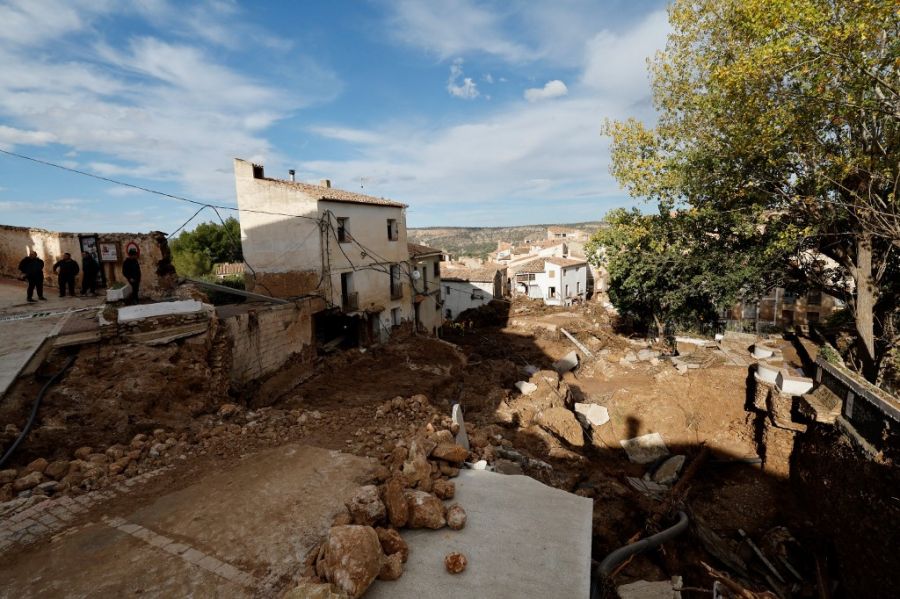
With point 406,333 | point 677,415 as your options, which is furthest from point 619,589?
point 406,333

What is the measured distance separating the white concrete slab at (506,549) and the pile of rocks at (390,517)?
4.5 inches

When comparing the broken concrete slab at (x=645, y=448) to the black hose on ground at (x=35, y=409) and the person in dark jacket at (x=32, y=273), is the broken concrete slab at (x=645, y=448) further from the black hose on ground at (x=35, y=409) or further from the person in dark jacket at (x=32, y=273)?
the person in dark jacket at (x=32, y=273)

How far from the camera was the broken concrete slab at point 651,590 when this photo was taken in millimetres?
5047

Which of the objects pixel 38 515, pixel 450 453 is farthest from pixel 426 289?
pixel 38 515

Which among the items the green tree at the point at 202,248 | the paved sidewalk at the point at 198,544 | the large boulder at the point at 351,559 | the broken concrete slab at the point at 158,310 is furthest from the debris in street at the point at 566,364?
the green tree at the point at 202,248

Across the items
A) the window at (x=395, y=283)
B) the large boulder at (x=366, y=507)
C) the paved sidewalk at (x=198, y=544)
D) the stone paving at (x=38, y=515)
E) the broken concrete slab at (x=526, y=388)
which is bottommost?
the broken concrete slab at (x=526, y=388)

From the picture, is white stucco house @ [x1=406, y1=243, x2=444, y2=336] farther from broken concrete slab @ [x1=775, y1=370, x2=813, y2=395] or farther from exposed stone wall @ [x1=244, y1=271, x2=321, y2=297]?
broken concrete slab @ [x1=775, y1=370, x2=813, y2=395]

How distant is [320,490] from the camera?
17.0 feet

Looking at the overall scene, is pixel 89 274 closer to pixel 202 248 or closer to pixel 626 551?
pixel 626 551

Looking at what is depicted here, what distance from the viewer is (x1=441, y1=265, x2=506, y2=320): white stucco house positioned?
1526 inches

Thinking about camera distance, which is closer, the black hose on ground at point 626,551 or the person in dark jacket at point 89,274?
the black hose on ground at point 626,551

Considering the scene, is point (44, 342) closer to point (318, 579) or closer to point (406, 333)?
point (318, 579)

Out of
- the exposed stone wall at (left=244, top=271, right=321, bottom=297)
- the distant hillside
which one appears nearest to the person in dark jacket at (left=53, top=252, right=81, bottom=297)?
the exposed stone wall at (left=244, top=271, right=321, bottom=297)

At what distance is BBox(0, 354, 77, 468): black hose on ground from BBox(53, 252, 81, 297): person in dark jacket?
6350mm
